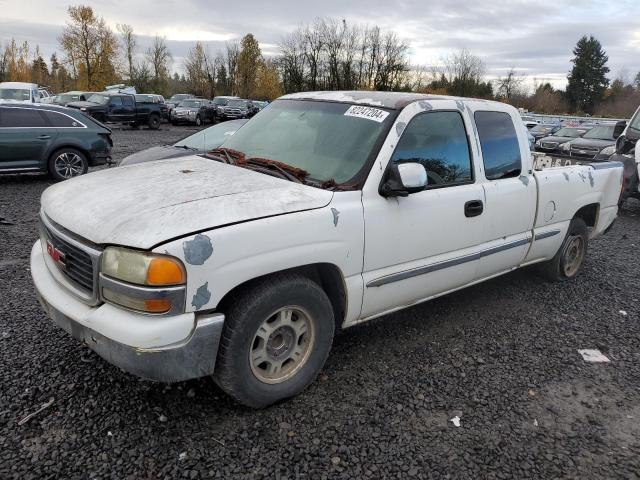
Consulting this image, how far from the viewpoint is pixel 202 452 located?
2.62 metres

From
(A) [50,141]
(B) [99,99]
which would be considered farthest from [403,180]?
(B) [99,99]

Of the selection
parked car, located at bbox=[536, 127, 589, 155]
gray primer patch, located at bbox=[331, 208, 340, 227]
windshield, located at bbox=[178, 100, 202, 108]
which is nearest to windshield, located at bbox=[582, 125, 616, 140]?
parked car, located at bbox=[536, 127, 589, 155]

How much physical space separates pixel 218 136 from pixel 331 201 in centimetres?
595

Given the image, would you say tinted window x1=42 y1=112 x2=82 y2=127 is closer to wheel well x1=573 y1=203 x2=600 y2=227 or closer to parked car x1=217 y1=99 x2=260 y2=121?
wheel well x1=573 y1=203 x2=600 y2=227

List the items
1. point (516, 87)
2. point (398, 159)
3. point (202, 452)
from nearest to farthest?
point (202, 452) < point (398, 159) < point (516, 87)

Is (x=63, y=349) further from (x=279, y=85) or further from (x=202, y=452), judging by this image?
(x=279, y=85)

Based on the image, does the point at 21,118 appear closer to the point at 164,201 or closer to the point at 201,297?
the point at 164,201

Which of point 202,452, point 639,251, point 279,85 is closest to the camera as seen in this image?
point 202,452

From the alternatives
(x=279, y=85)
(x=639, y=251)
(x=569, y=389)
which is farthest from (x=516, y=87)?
(x=569, y=389)

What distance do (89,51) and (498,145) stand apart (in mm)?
56912

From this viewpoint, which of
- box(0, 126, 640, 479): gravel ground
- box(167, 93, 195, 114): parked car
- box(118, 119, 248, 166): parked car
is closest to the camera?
box(0, 126, 640, 479): gravel ground

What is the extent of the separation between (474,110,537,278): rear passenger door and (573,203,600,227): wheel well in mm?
1268

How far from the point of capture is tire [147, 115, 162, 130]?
2656cm

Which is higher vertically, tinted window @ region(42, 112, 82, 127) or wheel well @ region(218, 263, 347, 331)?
tinted window @ region(42, 112, 82, 127)
